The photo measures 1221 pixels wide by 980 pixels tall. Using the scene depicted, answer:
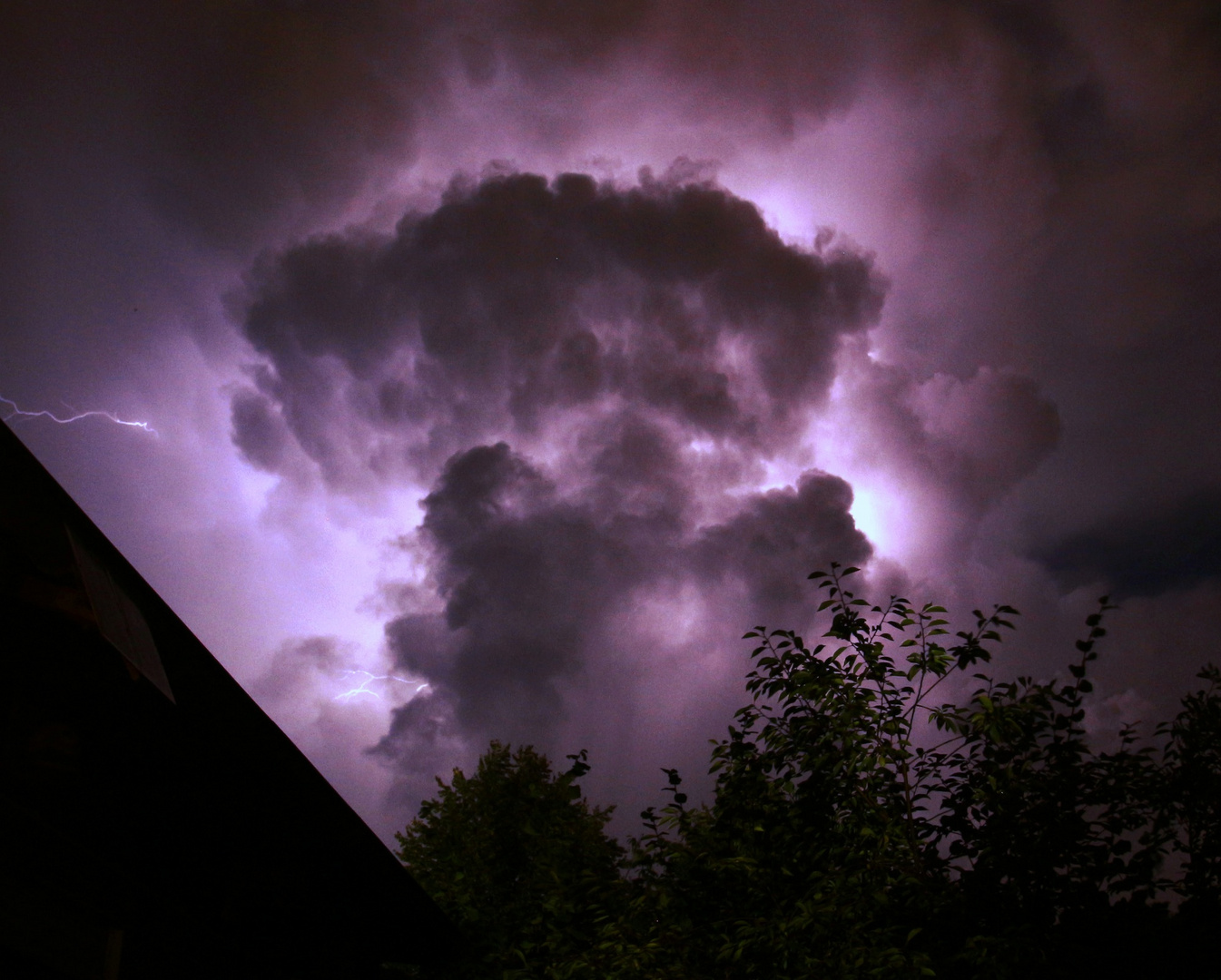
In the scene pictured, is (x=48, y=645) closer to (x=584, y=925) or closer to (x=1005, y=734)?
(x=1005, y=734)

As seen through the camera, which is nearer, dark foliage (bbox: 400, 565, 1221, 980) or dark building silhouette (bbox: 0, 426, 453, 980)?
dark building silhouette (bbox: 0, 426, 453, 980)

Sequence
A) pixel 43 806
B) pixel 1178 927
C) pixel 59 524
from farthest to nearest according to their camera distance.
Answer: pixel 1178 927, pixel 43 806, pixel 59 524

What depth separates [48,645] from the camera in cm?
342

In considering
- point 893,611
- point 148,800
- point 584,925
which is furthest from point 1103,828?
point 148,800

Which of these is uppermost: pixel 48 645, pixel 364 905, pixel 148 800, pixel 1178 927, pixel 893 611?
pixel 893 611

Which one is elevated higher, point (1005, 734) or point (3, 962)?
point (1005, 734)

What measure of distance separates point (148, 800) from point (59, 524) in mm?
2429

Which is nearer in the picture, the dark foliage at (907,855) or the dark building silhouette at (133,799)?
the dark building silhouette at (133,799)

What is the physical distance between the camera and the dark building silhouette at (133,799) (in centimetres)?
306

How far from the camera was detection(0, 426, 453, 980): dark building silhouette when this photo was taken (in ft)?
10.0

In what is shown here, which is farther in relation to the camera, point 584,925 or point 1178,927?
point 584,925

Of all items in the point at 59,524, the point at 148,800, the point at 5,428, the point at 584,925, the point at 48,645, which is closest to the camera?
the point at 5,428

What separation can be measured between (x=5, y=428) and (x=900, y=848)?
714 centimetres

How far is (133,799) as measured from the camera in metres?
4.57
